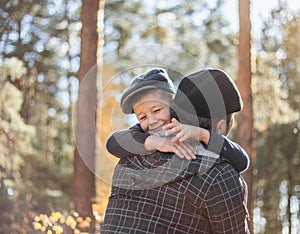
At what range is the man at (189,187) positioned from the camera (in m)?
1.90

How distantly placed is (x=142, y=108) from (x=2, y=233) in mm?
9312

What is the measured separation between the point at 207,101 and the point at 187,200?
0.94ft

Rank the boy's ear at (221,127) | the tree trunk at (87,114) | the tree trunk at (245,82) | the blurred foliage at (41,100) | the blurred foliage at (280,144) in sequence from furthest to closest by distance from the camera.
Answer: the blurred foliage at (280,144) < the blurred foliage at (41,100) < the tree trunk at (245,82) < the tree trunk at (87,114) < the boy's ear at (221,127)

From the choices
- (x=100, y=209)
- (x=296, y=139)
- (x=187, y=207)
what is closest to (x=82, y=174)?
(x=100, y=209)

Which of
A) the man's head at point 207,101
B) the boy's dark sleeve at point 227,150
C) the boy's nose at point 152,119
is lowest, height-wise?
the boy's dark sleeve at point 227,150

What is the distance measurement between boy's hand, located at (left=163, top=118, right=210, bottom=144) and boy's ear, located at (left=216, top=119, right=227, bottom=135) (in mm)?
71

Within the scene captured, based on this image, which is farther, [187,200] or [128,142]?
[128,142]

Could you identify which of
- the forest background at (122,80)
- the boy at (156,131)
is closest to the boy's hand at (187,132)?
the boy at (156,131)

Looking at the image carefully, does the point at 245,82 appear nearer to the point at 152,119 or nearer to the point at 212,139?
the point at 152,119

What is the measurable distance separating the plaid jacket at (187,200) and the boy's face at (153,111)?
16cm

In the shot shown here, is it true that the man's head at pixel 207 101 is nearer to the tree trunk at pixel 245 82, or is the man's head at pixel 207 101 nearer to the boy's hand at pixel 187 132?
the boy's hand at pixel 187 132

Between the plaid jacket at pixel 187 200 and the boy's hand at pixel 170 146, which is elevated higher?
the boy's hand at pixel 170 146

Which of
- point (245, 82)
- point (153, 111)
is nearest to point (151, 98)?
point (153, 111)

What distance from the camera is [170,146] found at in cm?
197
